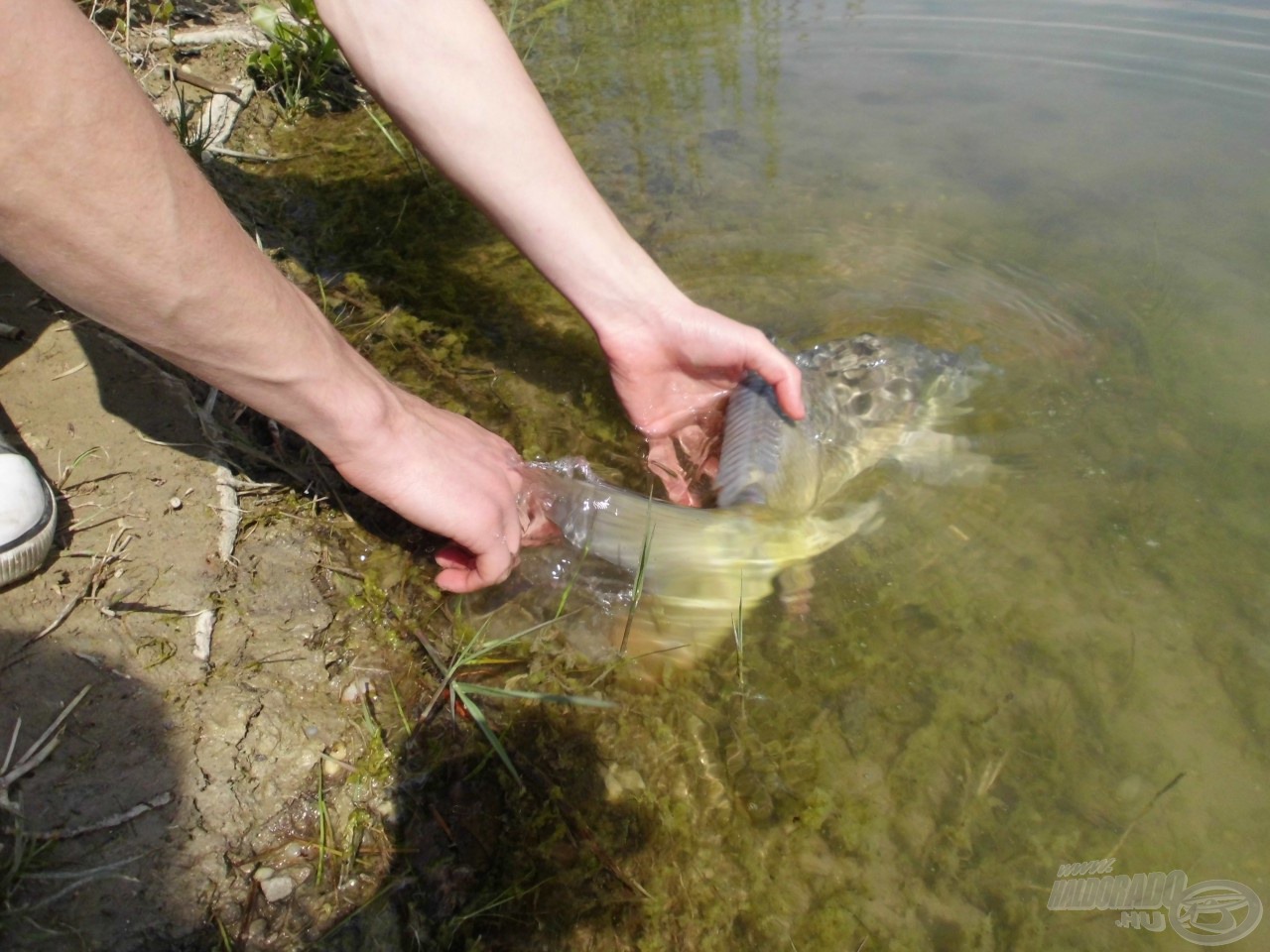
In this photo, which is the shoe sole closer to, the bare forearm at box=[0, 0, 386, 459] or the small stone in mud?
the bare forearm at box=[0, 0, 386, 459]

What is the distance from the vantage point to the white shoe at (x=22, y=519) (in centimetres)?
190

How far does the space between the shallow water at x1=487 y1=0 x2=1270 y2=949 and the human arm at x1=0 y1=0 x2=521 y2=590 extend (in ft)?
2.77

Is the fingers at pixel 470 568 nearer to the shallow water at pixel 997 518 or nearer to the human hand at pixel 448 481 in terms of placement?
the human hand at pixel 448 481

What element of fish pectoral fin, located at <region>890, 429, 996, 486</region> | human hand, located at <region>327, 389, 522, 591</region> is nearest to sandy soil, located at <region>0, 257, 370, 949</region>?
human hand, located at <region>327, 389, 522, 591</region>

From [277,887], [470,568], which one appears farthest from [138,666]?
[470,568]

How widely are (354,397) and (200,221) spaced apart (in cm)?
49

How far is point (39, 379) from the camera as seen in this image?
246 centimetres

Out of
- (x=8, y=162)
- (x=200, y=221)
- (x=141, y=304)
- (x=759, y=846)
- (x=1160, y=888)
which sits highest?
(x=8, y=162)

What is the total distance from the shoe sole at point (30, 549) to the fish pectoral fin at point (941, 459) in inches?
99.0

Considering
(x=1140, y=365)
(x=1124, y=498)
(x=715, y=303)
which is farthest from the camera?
(x=715, y=303)

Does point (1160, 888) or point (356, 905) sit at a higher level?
point (356, 905)

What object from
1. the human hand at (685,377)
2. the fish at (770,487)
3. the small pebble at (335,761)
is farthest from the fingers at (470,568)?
the human hand at (685,377)

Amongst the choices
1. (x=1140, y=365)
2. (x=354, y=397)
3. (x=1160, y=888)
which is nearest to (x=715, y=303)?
(x=1140, y=365)

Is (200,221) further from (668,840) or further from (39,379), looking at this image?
(668,840)
